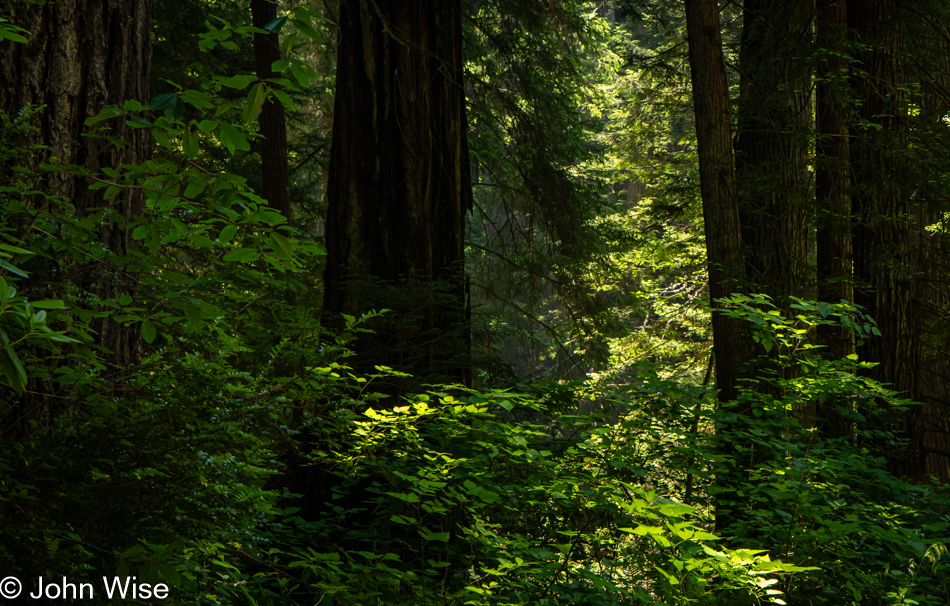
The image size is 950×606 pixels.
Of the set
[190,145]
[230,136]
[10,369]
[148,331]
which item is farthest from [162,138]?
[10,369]

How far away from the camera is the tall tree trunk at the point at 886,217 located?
19.3 feet

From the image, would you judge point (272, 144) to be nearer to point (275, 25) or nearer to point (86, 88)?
point (86, 88)

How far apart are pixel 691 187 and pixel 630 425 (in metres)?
5.12

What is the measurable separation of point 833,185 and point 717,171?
139 centimetres

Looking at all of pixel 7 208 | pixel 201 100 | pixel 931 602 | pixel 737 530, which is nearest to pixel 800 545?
pixel 737 530

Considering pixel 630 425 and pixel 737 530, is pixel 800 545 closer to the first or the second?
pixel 737 530

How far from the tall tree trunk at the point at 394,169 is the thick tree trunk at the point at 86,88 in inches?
82.8

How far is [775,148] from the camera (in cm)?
680

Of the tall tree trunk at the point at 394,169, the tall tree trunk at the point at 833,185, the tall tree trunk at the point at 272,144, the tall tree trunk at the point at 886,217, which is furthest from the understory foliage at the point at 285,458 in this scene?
the tall tree trunk at the point at 272,144

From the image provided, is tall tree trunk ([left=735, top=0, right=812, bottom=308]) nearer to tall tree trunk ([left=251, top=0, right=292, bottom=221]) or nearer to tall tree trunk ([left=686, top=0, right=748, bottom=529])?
tall tree trunk ([left=686, top=0, right=748, bottom=529])

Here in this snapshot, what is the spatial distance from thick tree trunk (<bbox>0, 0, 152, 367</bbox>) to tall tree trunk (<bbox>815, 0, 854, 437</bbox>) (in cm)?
545

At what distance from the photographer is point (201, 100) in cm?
182

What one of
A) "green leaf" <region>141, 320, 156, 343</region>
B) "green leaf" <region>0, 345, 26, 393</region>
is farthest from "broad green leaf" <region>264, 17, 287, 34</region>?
"green leaf" <region>0, 345, 26, 393</region>

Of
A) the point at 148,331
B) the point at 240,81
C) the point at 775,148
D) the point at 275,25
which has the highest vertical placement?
the point at 775,148
